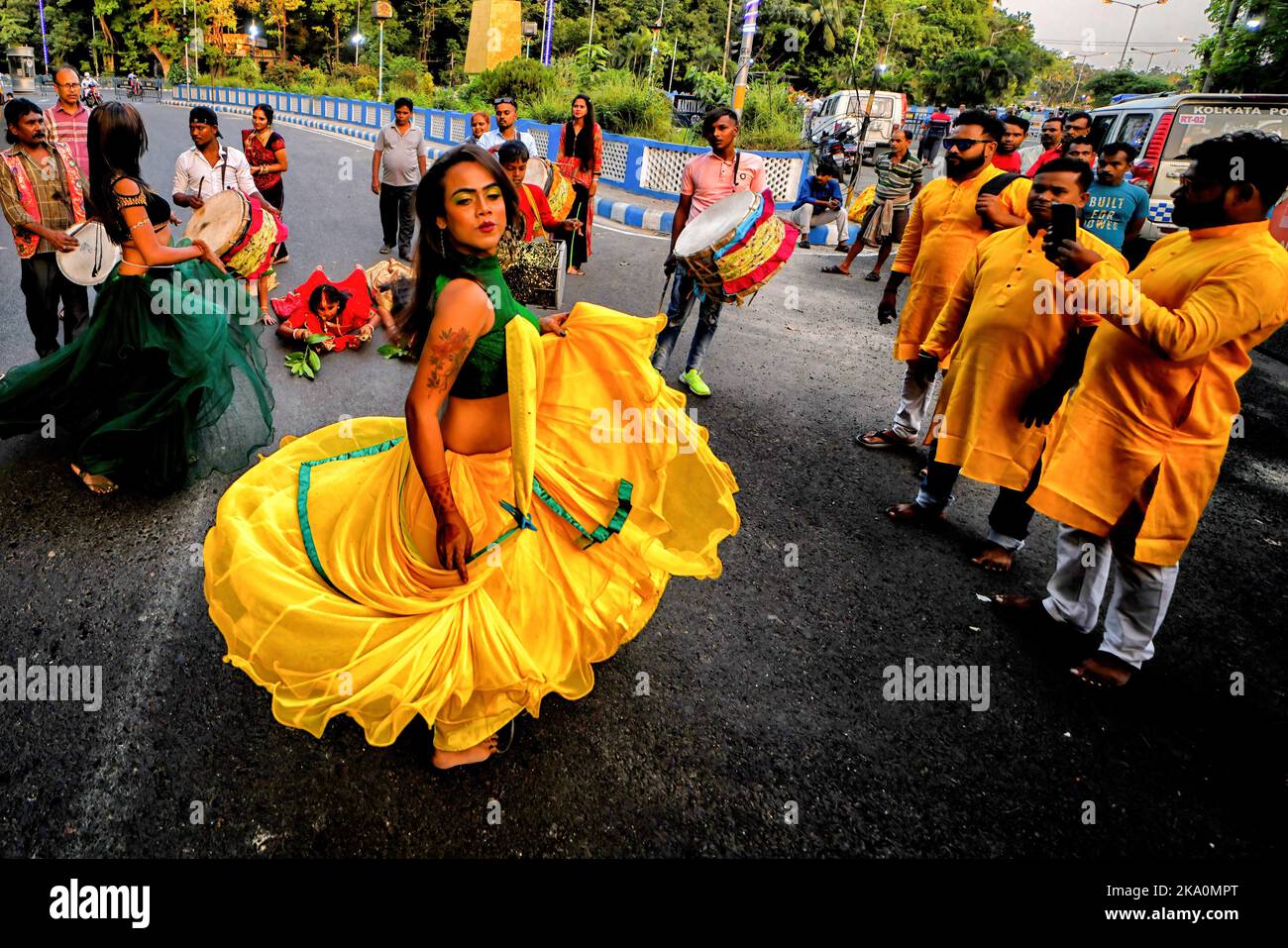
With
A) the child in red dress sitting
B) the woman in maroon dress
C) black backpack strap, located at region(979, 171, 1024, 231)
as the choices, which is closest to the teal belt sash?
black backpack strap, located at region(979, 171, 1024, 231)

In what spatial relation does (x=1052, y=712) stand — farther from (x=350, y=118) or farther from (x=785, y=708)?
(x=350, y=118)

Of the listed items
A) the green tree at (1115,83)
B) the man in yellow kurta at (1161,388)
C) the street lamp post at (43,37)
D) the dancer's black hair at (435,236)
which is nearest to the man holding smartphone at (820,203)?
the man in yellow kurta at (1161,388)

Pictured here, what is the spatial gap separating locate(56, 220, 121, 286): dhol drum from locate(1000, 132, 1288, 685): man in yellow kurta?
16.1ft

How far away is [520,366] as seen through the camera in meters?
1.84

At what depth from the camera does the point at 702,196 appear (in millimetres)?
5473

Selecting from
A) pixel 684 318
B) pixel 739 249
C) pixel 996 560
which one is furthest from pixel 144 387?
pixel 996 560

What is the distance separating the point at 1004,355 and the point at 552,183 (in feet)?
18.0

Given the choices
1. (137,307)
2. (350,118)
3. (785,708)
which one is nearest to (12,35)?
(350,118)

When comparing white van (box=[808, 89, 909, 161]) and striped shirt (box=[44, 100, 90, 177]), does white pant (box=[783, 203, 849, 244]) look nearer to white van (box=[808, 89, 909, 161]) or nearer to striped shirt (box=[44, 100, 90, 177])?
striped shirt (box=[44, 100, 90, 177])

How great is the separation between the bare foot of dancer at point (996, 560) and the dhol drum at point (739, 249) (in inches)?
81.7

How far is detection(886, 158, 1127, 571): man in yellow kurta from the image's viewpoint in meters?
3.15

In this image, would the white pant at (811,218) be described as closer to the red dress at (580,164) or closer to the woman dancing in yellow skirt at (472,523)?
the red dress at (580,164)

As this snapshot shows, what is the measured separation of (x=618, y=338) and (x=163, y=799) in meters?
1.91

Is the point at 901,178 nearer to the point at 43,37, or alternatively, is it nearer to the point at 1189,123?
the point at 1189,123
